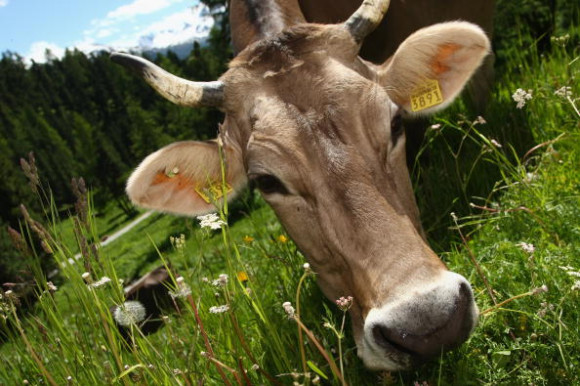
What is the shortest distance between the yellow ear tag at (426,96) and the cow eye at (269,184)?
1.19 meters

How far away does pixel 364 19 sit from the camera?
3.32 metres

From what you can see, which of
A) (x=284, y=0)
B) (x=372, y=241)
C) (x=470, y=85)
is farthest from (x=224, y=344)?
(x=470, y=85)

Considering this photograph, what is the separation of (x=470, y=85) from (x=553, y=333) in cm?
455

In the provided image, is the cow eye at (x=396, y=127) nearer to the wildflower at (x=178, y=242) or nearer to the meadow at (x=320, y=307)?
the meadow at (x=320, y=307)

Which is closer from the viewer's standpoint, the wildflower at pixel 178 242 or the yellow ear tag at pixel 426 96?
the wildflower at pixel 178 242

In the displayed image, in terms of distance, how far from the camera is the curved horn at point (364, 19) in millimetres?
3285

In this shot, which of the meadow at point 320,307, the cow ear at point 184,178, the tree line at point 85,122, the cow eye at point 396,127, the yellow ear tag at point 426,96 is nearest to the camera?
the meadow at point 320,307

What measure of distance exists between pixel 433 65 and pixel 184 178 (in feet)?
6.32

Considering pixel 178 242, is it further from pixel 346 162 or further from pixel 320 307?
pixel 320 307

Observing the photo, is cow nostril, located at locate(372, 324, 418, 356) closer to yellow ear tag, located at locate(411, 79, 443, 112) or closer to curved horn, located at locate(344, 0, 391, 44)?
yellow ear tag, located at locate(411, 79, 443, 112)

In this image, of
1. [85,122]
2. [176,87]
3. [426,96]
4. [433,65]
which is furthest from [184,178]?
[85,122]

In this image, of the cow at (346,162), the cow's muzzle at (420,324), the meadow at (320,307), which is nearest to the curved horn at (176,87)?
the cow at (346,162)

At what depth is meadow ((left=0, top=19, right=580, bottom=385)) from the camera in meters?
1.87

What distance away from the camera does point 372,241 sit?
230cm
